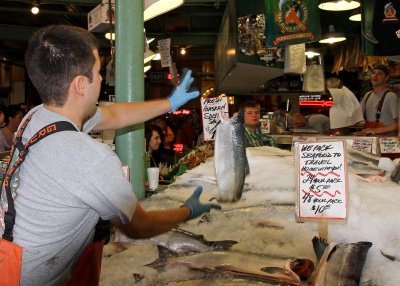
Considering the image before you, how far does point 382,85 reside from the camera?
6.25 m

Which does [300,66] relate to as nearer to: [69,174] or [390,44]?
[390,44]

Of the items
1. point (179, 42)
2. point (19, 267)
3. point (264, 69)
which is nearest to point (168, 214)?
point (19, 267)

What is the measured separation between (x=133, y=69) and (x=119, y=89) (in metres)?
0.19

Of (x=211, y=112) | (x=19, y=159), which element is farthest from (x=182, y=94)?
(x=19, y=159)

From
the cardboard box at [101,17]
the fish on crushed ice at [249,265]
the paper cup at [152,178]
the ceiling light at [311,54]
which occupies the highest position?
the ceiling light at [311,54]

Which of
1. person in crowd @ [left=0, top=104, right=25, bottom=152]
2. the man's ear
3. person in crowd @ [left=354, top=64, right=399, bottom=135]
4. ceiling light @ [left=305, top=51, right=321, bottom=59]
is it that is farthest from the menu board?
ceiling light @ [left=305, top=51, right=321, bottom=59]

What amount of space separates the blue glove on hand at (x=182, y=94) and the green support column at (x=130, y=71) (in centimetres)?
43

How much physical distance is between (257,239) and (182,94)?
1148mm

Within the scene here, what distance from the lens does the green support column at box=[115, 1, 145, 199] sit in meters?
3.19

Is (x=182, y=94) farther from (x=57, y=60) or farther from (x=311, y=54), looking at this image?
(x=311, y=54)

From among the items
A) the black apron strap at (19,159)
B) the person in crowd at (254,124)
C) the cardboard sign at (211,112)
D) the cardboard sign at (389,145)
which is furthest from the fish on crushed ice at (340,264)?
the cardboard sign at (389,145)

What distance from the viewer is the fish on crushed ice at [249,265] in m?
1.83

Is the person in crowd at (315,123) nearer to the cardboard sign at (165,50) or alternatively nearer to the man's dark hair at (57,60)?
the cardboard sign at (165,50)

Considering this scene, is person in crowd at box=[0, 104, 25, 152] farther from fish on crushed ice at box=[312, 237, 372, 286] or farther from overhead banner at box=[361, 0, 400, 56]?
fish on crushed ice at box=[312, 237, 372, 286]
